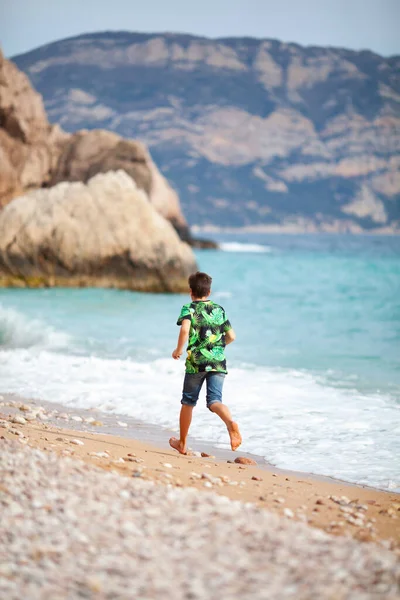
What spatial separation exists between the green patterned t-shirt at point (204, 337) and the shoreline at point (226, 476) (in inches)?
27.9

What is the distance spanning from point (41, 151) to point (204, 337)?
118ft

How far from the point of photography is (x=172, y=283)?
75.0 ft

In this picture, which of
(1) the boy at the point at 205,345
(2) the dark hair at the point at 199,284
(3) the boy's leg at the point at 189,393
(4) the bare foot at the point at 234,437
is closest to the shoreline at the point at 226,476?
(4) the bare foot at the point at 234,437

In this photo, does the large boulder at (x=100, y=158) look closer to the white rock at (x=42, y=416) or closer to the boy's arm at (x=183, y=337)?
the white rock at (x=42, y=416)

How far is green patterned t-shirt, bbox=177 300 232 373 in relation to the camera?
546cm

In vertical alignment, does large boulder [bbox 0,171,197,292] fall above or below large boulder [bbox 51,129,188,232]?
below

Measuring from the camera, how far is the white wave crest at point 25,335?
12.4m

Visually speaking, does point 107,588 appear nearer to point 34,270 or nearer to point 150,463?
point 150,463

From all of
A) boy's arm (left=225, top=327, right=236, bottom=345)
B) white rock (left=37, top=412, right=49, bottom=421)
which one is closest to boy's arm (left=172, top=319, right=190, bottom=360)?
boy's arm (left=225, top=327, right=236, bottom=345)

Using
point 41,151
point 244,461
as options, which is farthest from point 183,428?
point 41,151

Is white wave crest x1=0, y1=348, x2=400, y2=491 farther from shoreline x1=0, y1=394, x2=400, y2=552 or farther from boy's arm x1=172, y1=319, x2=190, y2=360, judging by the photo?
boy's arm x1=172, y1=319, x2=190, y2=360

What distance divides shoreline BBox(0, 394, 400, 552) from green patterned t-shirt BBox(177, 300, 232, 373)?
2.33 feet

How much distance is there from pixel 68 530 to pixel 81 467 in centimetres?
99

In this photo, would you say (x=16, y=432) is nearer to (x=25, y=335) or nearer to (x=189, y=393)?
(x=189, y=393)
